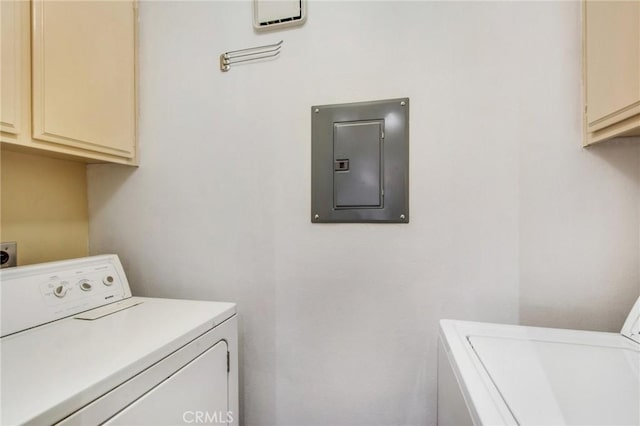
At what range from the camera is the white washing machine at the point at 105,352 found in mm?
653

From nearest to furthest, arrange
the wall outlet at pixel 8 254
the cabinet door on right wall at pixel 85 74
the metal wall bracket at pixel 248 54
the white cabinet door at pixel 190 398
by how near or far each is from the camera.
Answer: the white cabinet door at pixel 190 398 → the cabinet door on right wall at pixel 85 74 → the wall outlet at pixel 8 254 → the metal wall bracket at pixel 248 54

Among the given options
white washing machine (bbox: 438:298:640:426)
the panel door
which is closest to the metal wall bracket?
the panel door

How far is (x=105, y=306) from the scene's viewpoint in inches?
49.1

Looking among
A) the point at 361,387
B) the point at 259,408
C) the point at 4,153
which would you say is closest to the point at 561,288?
the point at 361,387

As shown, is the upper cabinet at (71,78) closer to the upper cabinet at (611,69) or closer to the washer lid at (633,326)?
the upper cabinet at (611,69)

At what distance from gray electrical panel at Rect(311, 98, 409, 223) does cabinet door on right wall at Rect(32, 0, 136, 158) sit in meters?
0.92

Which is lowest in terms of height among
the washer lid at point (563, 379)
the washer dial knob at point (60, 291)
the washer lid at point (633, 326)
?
the washer lid at point (563, 379)

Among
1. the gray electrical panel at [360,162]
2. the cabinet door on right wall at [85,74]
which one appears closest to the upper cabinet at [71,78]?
the cabinet door on right wall at [85,74]

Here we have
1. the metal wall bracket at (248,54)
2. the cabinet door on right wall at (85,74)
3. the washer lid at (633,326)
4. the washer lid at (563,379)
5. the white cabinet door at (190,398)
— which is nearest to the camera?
the washer lid at (563,379)

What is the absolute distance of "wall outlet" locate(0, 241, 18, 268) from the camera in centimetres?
120

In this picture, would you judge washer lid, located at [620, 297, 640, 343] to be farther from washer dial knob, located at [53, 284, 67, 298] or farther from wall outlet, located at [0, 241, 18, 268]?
wall outlet, located at [0, 241, 18, 268]

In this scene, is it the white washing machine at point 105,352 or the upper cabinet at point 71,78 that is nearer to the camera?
the white washing machine at point 105,352

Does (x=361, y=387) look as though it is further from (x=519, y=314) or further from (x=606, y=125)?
(x=606, y=125)

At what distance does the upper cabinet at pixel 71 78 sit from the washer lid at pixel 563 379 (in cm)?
161
